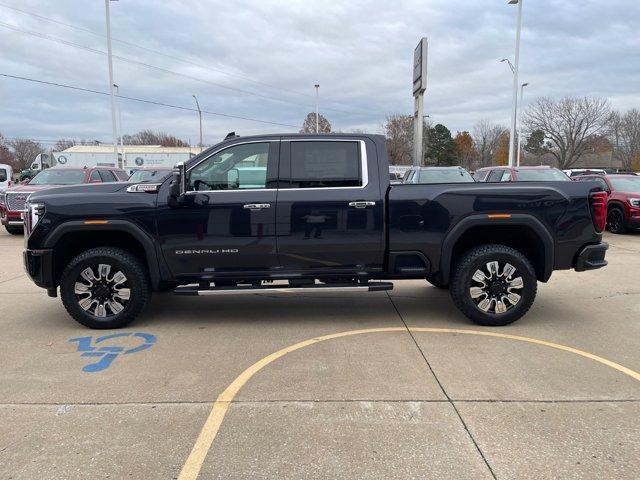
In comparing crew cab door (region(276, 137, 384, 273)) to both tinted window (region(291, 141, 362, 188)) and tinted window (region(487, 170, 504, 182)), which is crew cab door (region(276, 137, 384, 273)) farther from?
tinted window (region(487, 170, 504, 182))

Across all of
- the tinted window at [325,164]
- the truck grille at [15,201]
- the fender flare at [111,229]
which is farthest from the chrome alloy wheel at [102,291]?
the truck grille at [15,201]

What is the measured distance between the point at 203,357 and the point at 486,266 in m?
3.05

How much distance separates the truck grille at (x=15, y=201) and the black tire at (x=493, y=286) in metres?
11.8

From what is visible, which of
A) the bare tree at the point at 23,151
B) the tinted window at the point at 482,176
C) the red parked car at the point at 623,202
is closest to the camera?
the red parked car at the point at 623,202

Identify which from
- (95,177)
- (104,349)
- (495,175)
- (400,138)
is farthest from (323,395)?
(400,138)

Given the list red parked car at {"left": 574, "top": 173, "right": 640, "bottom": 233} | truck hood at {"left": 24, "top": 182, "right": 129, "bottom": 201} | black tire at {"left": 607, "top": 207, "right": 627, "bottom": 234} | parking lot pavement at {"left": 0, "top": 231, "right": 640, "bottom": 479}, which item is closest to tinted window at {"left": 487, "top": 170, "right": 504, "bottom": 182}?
red parked car at {"left": 574, "top": 173, "right": 640, "bottom": 233}

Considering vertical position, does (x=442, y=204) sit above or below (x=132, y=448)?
above

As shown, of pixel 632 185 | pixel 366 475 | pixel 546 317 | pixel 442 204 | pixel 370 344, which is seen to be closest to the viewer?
pixel 366 475

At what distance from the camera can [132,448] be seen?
3.15m

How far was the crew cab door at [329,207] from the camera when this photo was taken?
5.25 metres

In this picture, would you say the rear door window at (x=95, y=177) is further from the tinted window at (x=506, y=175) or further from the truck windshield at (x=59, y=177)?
the tinted window at (x=506, y=175)

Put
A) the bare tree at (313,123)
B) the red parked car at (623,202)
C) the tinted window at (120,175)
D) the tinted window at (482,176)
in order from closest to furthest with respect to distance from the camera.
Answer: the red parked car at (623,202), the tinted window at (482,176), the tinted window at (120,175), the bare tree at (313,123)

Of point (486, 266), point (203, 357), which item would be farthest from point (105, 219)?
point (486, 266)

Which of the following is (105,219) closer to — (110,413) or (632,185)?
(110,413)
